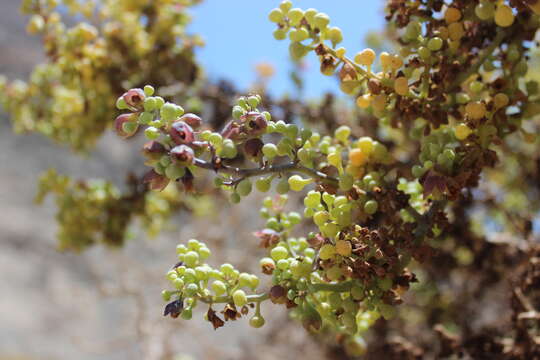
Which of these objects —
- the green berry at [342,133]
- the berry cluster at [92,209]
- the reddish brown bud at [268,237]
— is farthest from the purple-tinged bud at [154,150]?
the berry cluster at [92,209]

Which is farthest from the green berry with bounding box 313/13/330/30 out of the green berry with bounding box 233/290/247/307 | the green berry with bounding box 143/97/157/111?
the green berry with bounding box 233/290/247/307

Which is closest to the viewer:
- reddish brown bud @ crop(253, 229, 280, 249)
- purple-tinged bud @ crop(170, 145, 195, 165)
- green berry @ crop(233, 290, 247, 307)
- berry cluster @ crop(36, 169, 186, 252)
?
purple-tinged bud @ crop(170, 145, 195, 165)

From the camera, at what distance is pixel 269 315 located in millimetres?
2713

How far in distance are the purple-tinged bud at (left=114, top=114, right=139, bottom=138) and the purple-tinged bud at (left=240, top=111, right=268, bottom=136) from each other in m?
0.12

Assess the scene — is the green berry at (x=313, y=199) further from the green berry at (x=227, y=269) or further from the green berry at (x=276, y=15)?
the green berry at (x=276, y=15)

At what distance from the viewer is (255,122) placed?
0.62 m

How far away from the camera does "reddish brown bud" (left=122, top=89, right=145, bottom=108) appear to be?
61 cm

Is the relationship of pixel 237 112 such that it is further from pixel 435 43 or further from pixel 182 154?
pixel 435 43

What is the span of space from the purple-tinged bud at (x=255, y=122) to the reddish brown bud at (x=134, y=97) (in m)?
0.11

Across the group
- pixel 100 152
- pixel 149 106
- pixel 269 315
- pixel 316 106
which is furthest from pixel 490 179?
pixel 100 152

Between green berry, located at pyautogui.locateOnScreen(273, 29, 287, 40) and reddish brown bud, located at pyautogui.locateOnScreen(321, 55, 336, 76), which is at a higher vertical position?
green berry, located at pyautogui.locateOnScreen(273, 29, 287, 40)

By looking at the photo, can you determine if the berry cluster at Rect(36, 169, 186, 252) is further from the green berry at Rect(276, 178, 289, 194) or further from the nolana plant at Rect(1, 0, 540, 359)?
the green berry at Rect(276, 178, 289, 194)

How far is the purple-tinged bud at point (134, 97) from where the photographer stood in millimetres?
605

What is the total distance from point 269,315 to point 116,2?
1.70m
